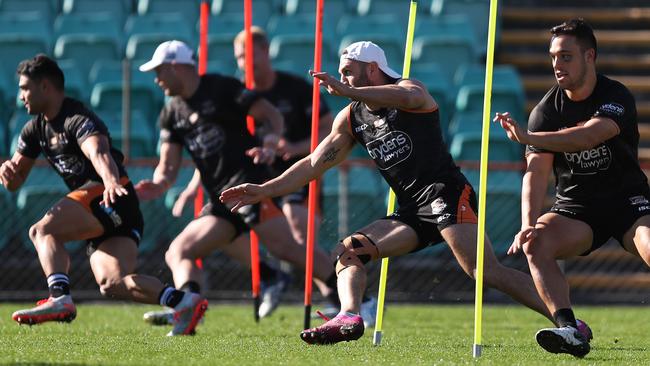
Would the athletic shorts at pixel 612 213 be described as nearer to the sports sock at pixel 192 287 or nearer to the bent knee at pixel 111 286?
the bent knee at pixel 111 286

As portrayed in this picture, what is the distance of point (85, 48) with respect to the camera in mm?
15453

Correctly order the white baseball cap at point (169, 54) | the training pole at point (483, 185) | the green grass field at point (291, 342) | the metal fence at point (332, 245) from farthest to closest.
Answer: the metal fence at point (332, 245) < the white baseball cap at point (169, 54) < the training pole at point (483, 185) < the green grass field at point (291, 342)

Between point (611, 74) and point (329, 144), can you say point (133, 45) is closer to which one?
point (611, 74)

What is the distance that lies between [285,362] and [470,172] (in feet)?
22.2

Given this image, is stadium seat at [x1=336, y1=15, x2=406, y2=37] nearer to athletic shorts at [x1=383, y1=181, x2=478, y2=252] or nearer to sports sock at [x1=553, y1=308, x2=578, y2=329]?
athletic shorts at [x1=383, y1=181, x2=478, y2=252]

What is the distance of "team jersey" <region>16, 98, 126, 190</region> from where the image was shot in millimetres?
8484

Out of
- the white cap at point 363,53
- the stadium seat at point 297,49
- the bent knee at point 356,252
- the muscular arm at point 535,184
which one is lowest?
the stadium seat at point 297,49

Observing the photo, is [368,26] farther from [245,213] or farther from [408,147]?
[408,147]

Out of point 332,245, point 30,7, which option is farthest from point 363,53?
point 30,7

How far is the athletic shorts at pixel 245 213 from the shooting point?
31.3 feet

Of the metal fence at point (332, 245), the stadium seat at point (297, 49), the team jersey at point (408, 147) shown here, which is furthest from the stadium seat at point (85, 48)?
the team jersey at point (408, 147)

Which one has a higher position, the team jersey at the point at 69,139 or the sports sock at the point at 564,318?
the team jersey at the point at 69,139

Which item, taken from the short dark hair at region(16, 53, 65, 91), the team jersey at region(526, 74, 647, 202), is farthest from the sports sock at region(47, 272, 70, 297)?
the team jersey at region(526, 74, 647, 202)

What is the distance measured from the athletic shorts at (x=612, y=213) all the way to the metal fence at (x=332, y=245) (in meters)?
5.39
